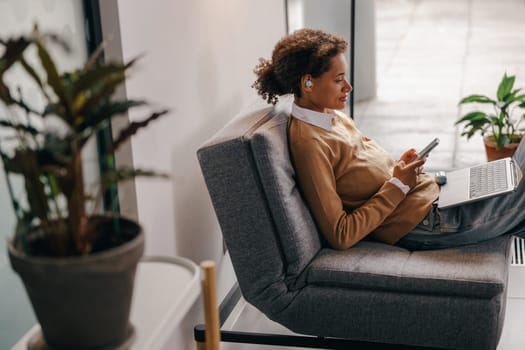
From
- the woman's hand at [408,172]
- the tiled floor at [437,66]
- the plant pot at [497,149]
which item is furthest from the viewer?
the tiled floor at [437,66]

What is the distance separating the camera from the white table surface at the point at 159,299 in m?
1.22

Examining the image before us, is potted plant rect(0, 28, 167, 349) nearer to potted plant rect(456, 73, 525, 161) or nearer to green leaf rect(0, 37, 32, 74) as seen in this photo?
green leaf rect(0, 37, 32, 74)

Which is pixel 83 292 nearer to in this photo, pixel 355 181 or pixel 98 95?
pixel 98 95

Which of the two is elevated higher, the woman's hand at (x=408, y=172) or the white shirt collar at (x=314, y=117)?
the white shirt collar at (x=314, y=117)

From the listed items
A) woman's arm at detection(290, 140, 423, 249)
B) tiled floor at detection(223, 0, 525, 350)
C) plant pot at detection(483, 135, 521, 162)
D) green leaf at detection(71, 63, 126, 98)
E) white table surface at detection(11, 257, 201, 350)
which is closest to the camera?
green leaf at detection(71, 63, 126, 98)

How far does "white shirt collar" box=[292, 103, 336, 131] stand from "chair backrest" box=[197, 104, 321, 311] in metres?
0.16

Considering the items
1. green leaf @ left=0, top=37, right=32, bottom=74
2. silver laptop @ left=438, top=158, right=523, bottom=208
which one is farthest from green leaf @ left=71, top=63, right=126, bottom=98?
silver laptop @ left=438, top=158, right=523, bottom=208

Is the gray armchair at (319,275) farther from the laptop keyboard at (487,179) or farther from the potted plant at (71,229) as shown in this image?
the potted plant at (71,229)

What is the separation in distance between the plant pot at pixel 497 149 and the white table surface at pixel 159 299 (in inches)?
104

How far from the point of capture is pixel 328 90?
245 cm

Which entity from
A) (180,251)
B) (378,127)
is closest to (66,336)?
(180,251)

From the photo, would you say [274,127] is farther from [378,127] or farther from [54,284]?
[378,127]

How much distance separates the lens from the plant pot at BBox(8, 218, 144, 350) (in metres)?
1.07

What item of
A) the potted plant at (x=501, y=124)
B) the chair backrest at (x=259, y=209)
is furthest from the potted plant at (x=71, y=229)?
the potted plant at (x=501, y=124)
